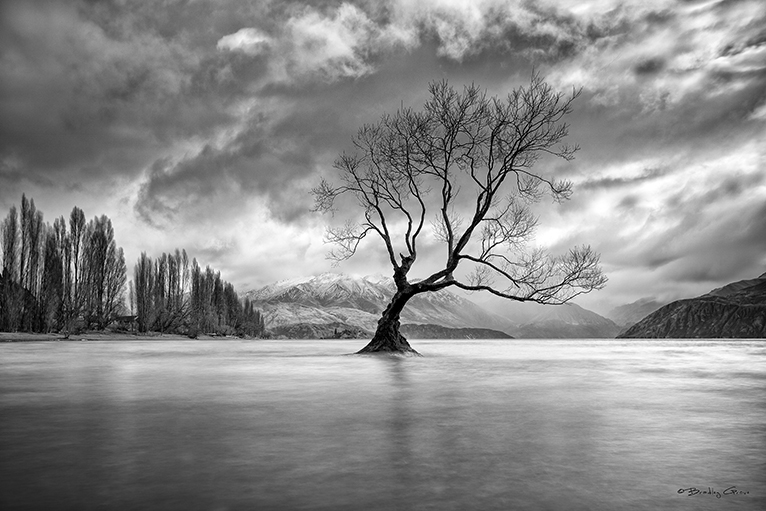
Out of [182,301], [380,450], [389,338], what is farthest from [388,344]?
[182,301]

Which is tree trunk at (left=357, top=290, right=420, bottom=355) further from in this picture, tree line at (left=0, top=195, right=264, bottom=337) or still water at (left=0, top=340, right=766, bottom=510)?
tree line at (left=0, top=195, right=264, bottom=337)

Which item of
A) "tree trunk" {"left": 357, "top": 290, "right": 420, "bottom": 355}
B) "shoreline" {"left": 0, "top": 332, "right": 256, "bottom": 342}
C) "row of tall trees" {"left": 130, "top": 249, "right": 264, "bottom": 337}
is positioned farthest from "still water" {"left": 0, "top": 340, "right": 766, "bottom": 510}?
"row of tall trees" {"left": 130, "top": 249, "right": 264, "bottom": 337}

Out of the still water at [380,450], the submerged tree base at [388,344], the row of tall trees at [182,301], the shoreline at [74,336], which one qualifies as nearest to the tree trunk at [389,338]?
the submerged tree base at [388,344]

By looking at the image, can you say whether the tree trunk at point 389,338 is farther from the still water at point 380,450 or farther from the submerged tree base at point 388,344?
the still water at point 380,450

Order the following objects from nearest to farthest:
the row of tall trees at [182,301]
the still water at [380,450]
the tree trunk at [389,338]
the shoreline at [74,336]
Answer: the still water at [380,450] < the tree trunk at [389,338] < the shoreline at [74,336] < the row of tall trees at [182,301]

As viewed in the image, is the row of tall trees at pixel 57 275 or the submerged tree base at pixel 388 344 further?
the row of tall trees at pixel 57 275

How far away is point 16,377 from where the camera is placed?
12.5 meters

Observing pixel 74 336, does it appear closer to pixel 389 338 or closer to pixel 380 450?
pixel 389 338

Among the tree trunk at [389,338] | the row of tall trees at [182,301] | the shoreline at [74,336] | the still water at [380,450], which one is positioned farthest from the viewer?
the row of tall trees at [182,301]

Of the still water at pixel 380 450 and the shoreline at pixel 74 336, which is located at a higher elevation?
the still water at pixel 380 450

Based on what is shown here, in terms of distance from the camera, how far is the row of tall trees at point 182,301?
83.6 m

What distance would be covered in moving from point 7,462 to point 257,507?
2.60m

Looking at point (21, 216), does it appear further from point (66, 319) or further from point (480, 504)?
point (480, 504)

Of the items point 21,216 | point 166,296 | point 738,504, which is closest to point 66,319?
point 21,216
